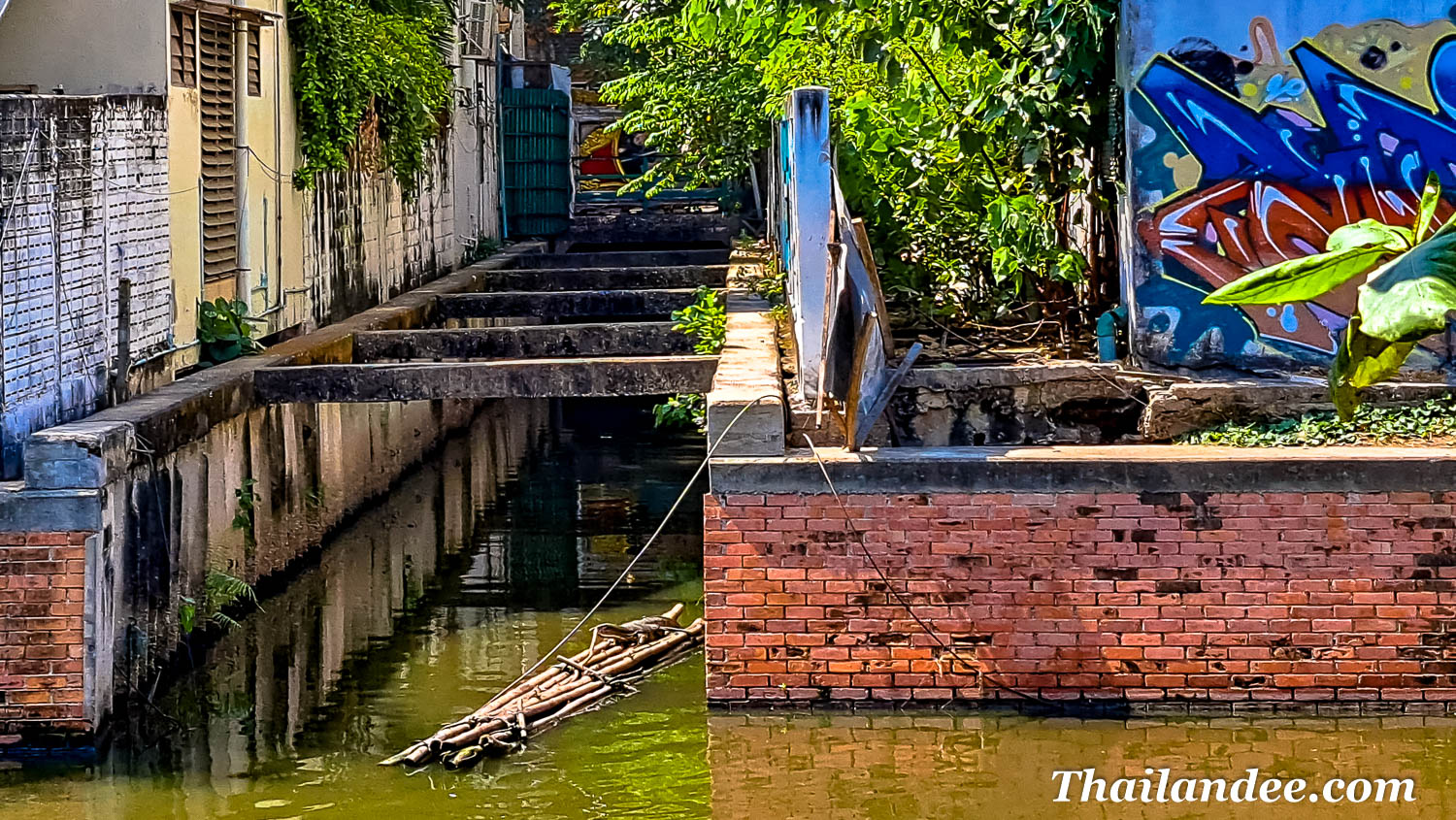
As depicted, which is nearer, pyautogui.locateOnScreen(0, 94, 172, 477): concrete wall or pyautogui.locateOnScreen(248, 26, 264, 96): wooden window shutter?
pyautogui.locateOnScreen(0, 94, 172, 477): concrete wall

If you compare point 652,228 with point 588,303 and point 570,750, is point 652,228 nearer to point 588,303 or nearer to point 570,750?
point 588,303

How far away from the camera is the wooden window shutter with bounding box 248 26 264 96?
11.8 m

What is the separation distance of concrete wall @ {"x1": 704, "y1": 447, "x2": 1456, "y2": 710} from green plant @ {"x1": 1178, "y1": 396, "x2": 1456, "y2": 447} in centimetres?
45

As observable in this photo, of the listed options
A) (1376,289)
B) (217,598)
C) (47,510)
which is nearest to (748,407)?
(47,510)

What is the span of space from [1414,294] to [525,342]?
10654 millimetres

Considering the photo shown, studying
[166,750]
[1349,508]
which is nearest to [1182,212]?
[1349,508]

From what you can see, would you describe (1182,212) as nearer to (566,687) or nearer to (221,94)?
(566,687)

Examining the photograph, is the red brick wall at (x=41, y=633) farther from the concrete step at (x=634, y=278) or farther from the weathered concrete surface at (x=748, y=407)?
the concrete step at (x=634, y=278)

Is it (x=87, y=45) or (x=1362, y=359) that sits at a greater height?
(x=87, y=45)

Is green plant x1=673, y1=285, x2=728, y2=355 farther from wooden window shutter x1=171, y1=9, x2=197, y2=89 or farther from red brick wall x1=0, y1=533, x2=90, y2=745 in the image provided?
red brick wall x1=0, y1=533, x2=90, y2=745

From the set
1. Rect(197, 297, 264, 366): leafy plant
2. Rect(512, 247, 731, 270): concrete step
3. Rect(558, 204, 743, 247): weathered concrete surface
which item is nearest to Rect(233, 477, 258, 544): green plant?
Rect(197, 297, 264, 366): leafy plant

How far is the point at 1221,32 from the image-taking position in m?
8.78

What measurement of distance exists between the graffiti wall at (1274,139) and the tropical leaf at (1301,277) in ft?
23.4

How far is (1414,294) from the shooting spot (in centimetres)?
177
